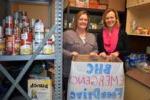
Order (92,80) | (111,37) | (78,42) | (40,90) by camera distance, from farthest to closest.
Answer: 1. (111,37)
2. (78,42)
3. (92,80)
4. (40,90)

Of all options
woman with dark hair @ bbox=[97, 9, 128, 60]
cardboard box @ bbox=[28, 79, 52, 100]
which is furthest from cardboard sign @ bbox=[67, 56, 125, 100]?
woman with dark hair @ bbox=[97, 9, 128, 60]

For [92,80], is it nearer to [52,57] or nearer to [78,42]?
[52,57]

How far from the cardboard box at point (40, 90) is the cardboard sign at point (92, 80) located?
21cm

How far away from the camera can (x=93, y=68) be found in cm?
144

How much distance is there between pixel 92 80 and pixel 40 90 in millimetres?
376

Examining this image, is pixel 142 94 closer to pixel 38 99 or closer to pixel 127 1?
pixel 38 99

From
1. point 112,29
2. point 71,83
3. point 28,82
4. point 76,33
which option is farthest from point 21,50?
point 112,29

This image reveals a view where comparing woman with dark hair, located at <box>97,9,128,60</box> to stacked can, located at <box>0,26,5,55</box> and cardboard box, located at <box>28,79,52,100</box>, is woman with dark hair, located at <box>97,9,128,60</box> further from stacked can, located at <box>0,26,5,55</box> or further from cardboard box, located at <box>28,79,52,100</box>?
stacked can, located at <box>0,26,5,55</box>

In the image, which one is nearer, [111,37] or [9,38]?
[9,38]

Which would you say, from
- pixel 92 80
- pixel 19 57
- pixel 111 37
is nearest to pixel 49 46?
pixel 19 57

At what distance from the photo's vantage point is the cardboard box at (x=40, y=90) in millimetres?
1300

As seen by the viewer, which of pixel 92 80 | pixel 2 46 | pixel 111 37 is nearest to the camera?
pixel 2 46

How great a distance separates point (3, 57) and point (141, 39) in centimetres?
219

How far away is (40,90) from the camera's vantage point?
130cm
